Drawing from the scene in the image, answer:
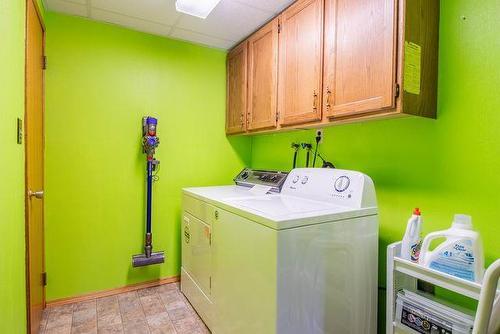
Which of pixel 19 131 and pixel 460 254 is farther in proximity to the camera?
Answer: pixel 19 131

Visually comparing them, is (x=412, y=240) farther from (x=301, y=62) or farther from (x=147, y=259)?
(x=147, y=259)

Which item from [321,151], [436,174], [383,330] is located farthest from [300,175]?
[383,330]

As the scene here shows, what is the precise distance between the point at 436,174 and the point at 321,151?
823 millimetres

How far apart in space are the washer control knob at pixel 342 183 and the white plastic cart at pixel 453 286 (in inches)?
15.5

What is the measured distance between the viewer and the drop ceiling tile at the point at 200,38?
8.04ft

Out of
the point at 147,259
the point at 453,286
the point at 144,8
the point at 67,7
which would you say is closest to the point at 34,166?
the point at 147,259

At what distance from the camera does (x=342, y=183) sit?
5.21ft

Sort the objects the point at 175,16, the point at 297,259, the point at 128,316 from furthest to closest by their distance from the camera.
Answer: the point at 175,16 → the point at 128,316 → the point at 297,259

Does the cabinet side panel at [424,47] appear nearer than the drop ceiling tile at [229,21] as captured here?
Yes

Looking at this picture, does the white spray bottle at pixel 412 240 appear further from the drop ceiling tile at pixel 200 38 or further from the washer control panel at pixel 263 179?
the drop ceiling tile at pixel 200 38

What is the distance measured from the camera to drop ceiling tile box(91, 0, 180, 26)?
6.53ft

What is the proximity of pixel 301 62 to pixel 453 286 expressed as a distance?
4.77 ft

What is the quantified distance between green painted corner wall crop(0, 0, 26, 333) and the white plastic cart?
5.40ft

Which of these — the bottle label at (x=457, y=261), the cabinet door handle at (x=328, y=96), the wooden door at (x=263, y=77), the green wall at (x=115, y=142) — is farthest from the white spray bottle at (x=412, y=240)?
the green wall at (x=115, y=142)
